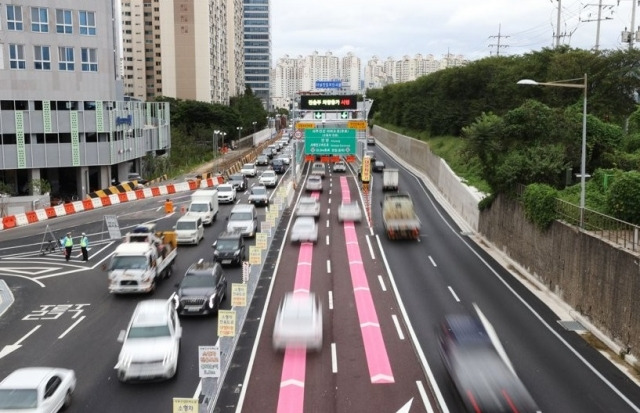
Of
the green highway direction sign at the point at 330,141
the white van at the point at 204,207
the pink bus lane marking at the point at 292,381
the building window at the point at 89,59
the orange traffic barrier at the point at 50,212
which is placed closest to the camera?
the pink bus lane marking at the point at 292,381

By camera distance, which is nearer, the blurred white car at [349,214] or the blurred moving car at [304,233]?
the blurred moving car at [304,233]

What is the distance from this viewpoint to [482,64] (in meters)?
74.4

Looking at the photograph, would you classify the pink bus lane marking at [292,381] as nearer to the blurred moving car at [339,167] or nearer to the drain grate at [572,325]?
the drain grate at [572,325]

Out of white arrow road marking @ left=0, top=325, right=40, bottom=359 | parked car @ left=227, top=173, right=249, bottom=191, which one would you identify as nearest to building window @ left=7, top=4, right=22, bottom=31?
parked car @ left=227, top=173, right=249, bottom=191

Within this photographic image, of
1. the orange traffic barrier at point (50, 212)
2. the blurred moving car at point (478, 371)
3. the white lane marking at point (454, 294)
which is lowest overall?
the white lane marking at point (454, 294)

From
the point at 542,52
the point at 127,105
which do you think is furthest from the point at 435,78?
the point at 127,105

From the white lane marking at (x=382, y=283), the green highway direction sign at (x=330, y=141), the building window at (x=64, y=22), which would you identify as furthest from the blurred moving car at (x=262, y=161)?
the white lane marking at (x=382, y=283)

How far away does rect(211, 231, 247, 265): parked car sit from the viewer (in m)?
30.4

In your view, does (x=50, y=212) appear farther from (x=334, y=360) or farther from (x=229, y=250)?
(x=334, y=360)

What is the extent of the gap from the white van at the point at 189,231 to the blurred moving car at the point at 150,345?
16.0 metres

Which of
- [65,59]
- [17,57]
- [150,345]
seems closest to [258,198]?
[65,59]

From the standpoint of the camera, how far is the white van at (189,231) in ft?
116

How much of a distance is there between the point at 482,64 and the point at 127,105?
4074 cm

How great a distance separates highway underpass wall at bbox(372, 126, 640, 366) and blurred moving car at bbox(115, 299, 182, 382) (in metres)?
13.9
